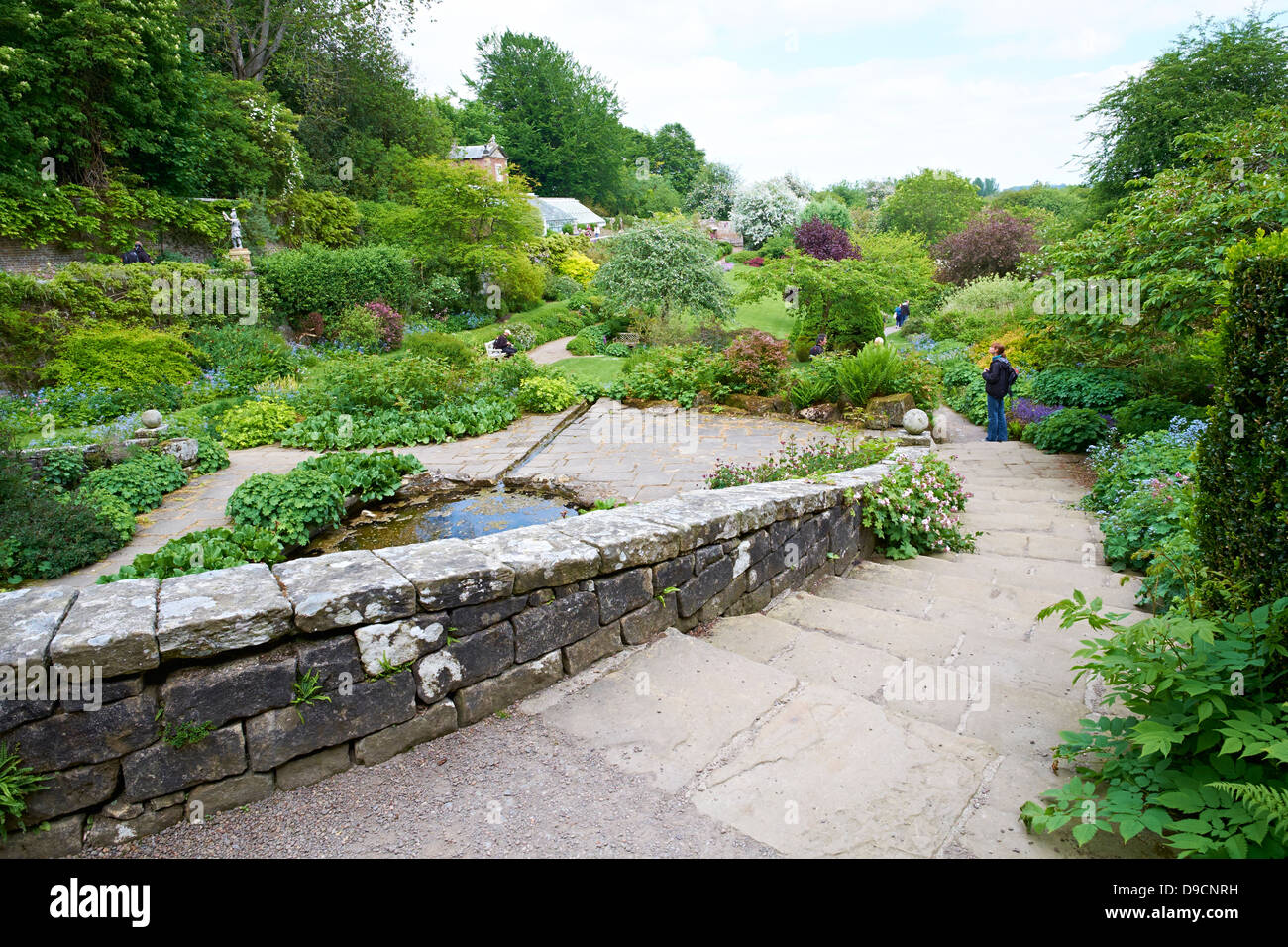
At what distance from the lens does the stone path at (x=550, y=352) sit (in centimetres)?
1786

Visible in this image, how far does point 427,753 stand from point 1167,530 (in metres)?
5.17

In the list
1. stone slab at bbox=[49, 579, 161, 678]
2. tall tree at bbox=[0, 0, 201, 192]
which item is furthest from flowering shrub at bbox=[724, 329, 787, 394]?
tall tree at bbox=[0, 0, 201, 192]

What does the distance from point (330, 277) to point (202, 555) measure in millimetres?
16151

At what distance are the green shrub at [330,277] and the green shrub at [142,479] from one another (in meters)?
11.1

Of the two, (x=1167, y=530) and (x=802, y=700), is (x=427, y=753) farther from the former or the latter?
(x=1167, y=530)

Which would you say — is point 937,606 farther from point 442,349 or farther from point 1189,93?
point 1189,93

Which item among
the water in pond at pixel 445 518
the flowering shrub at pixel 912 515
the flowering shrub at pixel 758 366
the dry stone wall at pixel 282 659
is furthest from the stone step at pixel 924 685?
the flowering shrub at pixel 758 366

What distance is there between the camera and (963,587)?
454 cm

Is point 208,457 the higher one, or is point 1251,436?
point 1251,436

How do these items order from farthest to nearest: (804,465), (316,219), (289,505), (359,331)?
(316,219)
(359,331)
(804,465)
(289,505)

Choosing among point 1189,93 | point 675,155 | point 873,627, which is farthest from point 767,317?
point 675,155

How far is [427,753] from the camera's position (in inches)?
89.4
